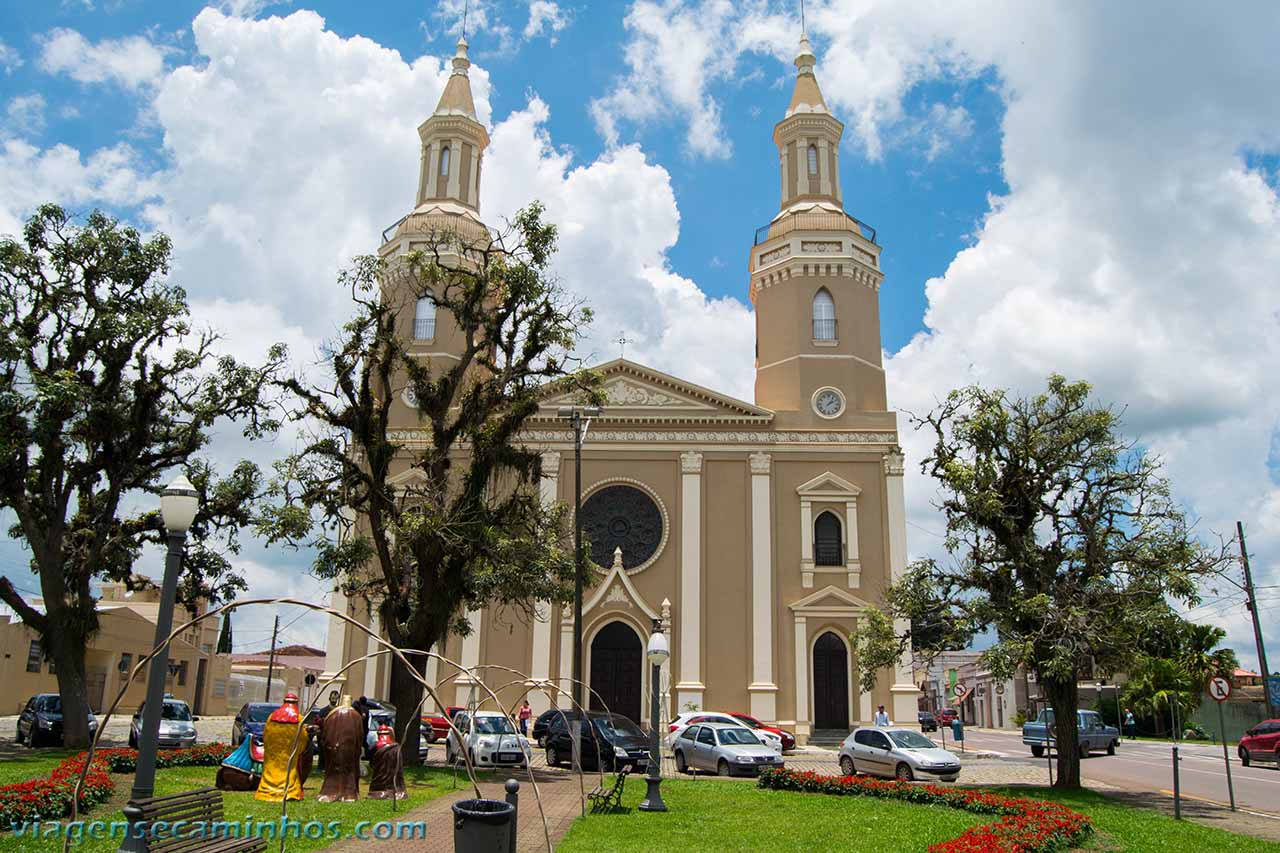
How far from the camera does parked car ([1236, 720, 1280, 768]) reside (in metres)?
28.5

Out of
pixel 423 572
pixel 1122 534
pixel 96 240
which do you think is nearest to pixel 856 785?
pixel 1122 534

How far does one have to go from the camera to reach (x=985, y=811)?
588 inches

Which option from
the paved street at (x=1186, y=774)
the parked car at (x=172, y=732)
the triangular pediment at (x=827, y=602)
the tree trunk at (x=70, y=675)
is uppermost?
the triangular pediment at (x=827, y=602)

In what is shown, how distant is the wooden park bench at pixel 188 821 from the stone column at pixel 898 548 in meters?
26.5

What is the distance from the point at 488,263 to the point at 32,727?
15.2 m

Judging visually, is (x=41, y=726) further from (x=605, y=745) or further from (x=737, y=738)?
(x=737, y=738)

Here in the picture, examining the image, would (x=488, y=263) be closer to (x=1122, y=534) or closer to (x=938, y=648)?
(x=938, y=648)

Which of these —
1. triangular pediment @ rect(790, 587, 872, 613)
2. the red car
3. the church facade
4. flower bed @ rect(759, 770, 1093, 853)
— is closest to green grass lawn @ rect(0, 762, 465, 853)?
flower bed @ rect(759, 770, 1093, 853)

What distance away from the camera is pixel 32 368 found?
2098 centimetres

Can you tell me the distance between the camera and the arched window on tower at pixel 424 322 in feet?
122

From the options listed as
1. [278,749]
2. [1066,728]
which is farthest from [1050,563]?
[278,749]

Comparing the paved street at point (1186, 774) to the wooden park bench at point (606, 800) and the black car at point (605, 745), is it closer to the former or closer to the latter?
the black car at point (605, 745)

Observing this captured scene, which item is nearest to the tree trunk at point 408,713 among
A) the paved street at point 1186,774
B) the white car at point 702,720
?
the white car at point 702,720

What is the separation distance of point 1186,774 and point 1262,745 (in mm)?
6264
